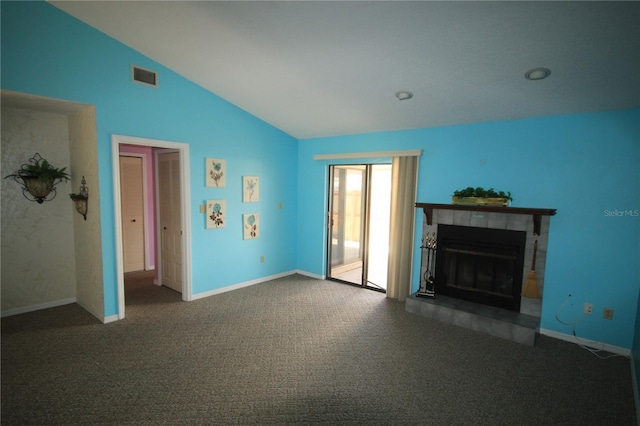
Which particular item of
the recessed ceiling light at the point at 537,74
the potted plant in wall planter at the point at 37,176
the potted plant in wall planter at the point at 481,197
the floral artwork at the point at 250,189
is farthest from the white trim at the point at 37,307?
the recessed ceiling light at the point at 537,74

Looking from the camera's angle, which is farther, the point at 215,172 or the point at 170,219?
the point at 170,219

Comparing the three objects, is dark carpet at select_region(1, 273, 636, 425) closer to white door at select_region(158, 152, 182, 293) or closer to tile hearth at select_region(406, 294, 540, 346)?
tile hearth at select_region(406, 294, 540, 346)

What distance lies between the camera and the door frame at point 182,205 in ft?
11.7

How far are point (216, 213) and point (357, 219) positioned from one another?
2.44 m

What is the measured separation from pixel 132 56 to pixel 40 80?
92 centimetres

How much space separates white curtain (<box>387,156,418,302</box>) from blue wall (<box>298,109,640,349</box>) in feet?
1.64

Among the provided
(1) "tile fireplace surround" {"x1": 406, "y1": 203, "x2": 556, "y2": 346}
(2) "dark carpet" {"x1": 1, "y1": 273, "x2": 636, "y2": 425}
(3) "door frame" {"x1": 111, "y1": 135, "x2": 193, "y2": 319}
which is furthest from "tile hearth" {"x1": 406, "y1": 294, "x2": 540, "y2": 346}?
(3) "door frame" {"x1": 111, "y1": 135, "x2": 193, "y2": 319}

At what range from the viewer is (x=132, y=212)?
18.2 feet

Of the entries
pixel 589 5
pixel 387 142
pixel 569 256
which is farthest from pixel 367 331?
pixel 589 5

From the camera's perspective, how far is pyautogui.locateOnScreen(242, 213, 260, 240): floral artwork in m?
4.91

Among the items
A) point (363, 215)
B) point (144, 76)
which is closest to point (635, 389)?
point (363, 215)

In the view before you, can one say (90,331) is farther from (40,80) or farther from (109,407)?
(40,80)

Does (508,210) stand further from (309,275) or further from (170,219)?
(170,219)

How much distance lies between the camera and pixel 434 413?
7.44ft
